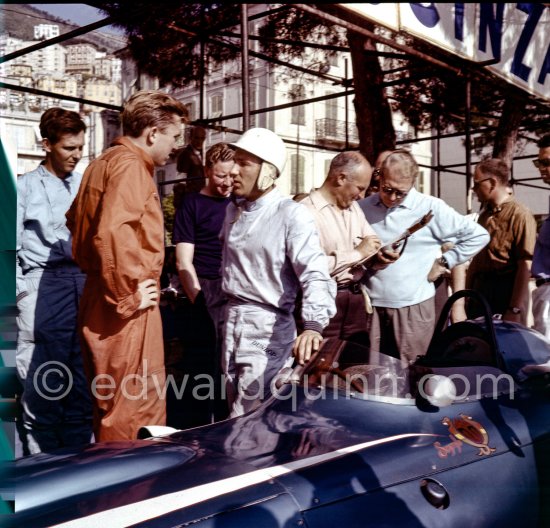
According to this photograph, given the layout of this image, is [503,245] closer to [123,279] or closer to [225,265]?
[225,265]

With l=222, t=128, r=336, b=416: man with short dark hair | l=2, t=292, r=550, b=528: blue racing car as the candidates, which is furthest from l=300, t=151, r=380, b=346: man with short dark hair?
l=2, t=292, r=550, b=528: blue racing car

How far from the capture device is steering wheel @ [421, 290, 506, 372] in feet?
9.57

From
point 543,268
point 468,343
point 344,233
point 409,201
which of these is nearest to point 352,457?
point 468,343

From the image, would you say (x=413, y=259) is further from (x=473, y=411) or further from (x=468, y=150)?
(x=468, y=150)

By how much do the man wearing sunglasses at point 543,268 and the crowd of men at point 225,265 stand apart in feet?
0.04

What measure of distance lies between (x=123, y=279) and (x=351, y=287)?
65.4 inches

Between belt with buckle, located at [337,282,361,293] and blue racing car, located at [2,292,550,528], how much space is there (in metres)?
1.02

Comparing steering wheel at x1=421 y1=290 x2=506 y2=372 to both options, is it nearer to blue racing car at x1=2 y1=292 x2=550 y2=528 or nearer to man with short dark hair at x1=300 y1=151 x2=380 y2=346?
blue racing car at x1=2 y1=292 x2=550 y2=528

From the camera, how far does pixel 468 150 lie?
7.50 metres

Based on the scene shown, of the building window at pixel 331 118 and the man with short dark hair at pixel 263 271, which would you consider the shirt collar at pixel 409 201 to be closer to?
the man with short dark hair at pixel 263 271

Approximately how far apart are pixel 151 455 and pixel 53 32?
504cm

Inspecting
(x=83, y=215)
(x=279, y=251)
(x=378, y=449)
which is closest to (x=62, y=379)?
(x=83, y=215)

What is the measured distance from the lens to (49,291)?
3.99 metres

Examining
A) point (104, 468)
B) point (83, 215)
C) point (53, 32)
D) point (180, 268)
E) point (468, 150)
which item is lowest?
point (104, 468)
